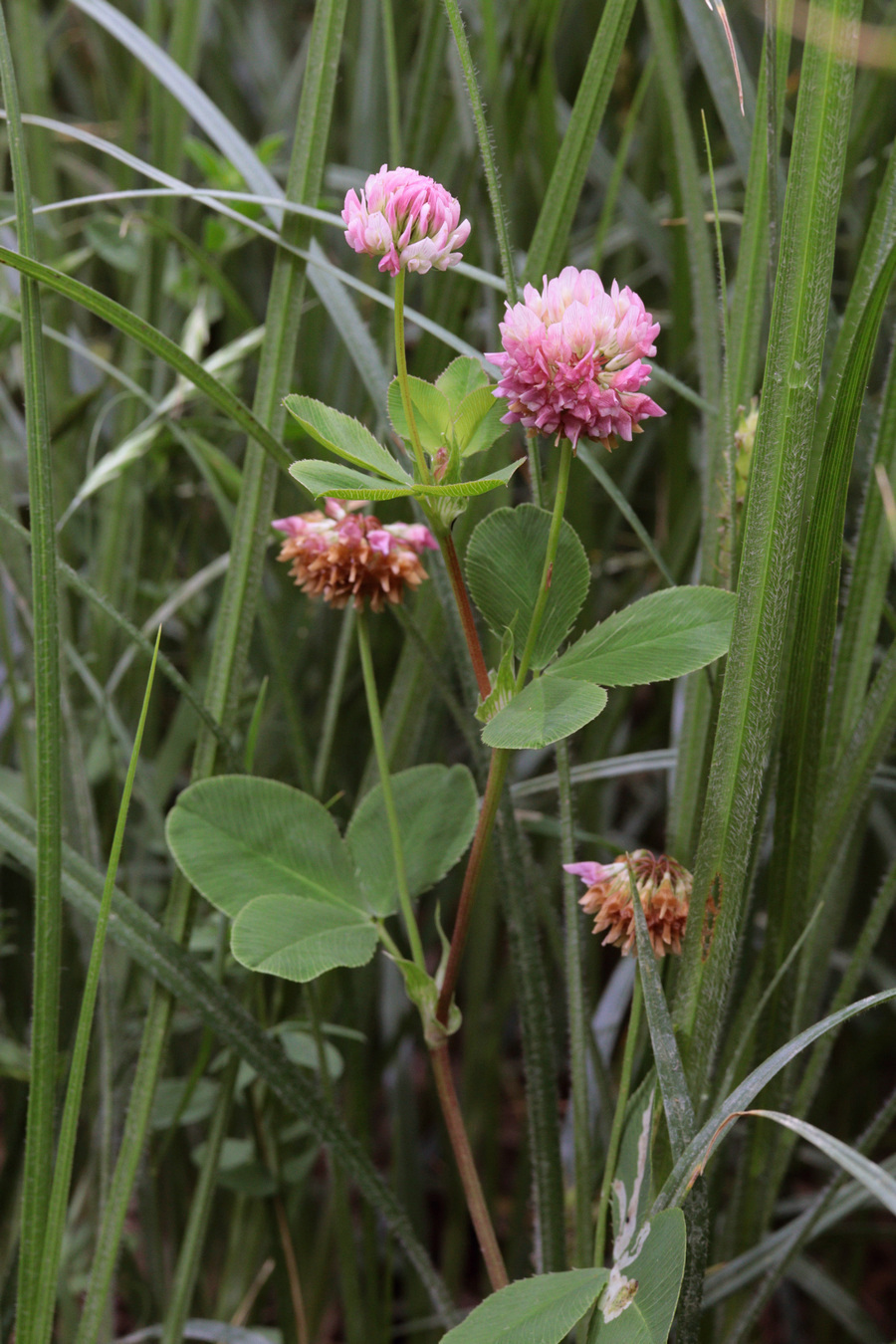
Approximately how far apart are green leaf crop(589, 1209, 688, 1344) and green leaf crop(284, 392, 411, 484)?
24 cm

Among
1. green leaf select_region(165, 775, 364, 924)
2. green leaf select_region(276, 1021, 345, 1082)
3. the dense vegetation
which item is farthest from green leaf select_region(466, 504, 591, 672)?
green leaf select_region(276, 1021, 345, 1082)

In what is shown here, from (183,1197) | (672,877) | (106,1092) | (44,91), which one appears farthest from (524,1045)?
(44,91)

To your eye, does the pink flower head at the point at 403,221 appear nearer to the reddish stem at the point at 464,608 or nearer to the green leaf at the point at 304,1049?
the reddish stem at the point at 464,608

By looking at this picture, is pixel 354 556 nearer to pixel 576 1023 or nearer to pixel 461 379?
pixel 461 379

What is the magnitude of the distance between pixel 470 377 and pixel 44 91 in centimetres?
63

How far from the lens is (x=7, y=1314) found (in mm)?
524

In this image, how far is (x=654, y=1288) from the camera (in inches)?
12.1

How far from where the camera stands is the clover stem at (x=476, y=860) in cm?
35

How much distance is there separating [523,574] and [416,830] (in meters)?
0.13

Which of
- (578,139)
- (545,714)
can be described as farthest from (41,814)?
(578,139)

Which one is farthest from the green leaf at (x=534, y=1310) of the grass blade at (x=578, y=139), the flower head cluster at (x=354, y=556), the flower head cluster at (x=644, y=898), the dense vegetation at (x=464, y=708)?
the grass blade at (x=578, y=139)

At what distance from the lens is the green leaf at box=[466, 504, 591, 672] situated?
0.36m

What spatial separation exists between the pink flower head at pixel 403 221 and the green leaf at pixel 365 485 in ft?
0.20

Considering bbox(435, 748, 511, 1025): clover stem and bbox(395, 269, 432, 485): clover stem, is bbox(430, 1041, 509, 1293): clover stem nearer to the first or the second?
bbox(435, 748, 511, 1025): clover stem
